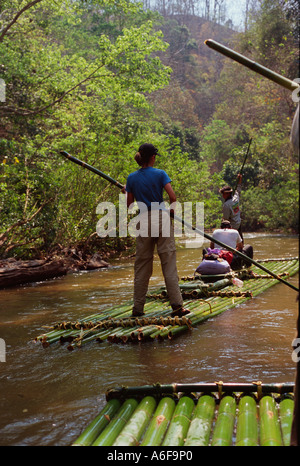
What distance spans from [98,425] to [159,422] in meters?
0.33

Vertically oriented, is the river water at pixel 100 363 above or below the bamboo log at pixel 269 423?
below

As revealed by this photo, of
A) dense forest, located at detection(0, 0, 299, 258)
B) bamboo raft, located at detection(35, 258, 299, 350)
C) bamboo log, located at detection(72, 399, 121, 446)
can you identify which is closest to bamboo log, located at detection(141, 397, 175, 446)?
bamboo log, located at detection(72, 399, 121, 446)

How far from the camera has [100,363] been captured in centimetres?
388

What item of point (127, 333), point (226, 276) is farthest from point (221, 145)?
point (127, 333)

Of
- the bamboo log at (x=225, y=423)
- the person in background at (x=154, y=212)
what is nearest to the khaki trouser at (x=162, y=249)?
the person in background at (x=154, y=212)

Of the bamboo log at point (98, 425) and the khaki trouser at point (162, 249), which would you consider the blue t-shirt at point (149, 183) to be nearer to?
the khaki trouser at point (162, 249)

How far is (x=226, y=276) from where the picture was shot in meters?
6.83

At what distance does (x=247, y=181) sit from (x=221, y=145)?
921 centimetres

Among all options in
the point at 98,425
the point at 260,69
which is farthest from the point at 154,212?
the point at 98,425

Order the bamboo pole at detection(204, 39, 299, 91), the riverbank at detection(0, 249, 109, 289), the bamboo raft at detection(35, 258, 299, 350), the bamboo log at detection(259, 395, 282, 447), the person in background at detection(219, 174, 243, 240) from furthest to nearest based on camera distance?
1. the riverbank at detection(0, 249, 109, 289)
2. the person in background at detection(219, 174, 243, 240)
3. the bamboo raft at detection(35, 258, 299, 350)
4. the bamboo pole at detection(204, 39, 299, 91)
5. the bamboo log at detection(259, 395, 282, 447)

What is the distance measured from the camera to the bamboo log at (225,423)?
244 cm

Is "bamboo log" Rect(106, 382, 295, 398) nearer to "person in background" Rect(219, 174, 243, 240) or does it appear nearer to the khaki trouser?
the khaki trouser

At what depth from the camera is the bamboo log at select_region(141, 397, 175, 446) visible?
8.02ft

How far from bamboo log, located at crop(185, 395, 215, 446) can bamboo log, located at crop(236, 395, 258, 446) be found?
0.52 feet
